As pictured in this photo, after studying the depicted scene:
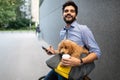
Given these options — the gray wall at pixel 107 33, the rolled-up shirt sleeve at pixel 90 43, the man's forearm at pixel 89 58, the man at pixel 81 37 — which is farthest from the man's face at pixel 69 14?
the gray wall at pixel 107 33

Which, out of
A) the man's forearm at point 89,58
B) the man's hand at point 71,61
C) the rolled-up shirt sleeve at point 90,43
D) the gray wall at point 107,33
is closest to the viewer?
the man's hand at point 71,61

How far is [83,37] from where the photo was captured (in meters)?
3.18

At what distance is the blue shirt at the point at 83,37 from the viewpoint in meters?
3.12

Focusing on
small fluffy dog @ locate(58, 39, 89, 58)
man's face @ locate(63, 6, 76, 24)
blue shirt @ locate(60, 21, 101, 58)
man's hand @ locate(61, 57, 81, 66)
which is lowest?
man's hand @ locate(61, 57, 81, 66)

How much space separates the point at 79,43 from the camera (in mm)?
3191

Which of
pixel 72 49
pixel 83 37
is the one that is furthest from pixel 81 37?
pixel 72 49

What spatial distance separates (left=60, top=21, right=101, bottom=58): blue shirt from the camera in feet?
10.3

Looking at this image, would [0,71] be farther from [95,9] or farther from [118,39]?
[118,39]

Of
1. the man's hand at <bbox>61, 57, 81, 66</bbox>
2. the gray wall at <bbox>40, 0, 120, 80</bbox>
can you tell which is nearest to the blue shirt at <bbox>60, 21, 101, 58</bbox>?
the man's hand at <bbox>61, 57, 81, 66</bbox>

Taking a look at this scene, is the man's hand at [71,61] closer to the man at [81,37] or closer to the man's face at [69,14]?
the man at [81,37]

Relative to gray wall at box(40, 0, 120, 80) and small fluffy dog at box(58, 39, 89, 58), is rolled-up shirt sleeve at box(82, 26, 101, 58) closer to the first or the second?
small fluffy dog at box(58, 39, 89, 58)

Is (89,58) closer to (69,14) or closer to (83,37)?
(83,37)

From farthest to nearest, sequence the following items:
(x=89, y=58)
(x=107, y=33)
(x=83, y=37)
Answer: (x=107, y=33), (x=83, y=37), (x=89, y=58)

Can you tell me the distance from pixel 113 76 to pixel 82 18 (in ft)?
8.97
